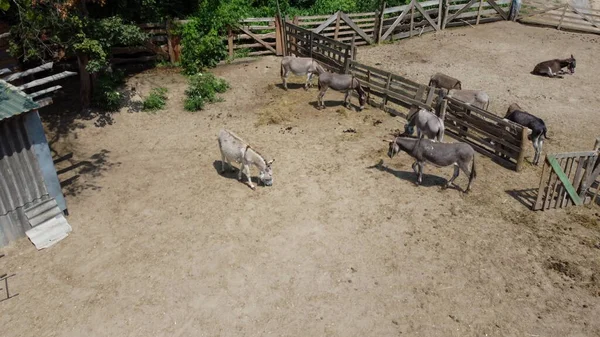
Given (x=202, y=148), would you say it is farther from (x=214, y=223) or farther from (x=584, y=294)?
(x=584, y=294)

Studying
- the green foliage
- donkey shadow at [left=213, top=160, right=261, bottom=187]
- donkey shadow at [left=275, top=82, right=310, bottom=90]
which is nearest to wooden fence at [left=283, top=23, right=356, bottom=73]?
donkey shadow at [left=275, top=82, right=310, bottom=90]

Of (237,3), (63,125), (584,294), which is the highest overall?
(237,3)

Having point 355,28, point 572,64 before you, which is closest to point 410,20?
point 355,28

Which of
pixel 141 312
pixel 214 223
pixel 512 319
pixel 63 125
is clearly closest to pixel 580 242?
pixel 512 319

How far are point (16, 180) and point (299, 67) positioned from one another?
11222mm

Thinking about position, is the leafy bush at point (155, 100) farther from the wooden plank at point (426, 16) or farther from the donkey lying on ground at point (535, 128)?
the wooden plank at point (426, 16)

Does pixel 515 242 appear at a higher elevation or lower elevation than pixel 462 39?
lower

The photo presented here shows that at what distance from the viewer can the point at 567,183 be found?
432 inches

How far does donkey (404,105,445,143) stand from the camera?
43.6 feet

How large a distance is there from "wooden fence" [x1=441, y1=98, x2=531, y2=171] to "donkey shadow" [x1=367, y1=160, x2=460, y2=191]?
2.21m

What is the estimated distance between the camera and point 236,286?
8984 millimetres

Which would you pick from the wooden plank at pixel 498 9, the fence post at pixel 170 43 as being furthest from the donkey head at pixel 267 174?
the wooden plank at pixel 498 9

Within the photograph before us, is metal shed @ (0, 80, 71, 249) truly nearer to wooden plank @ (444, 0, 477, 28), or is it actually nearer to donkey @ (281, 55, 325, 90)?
donkey @ (281, 55, 325, 90)

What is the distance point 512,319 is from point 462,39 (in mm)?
19394
